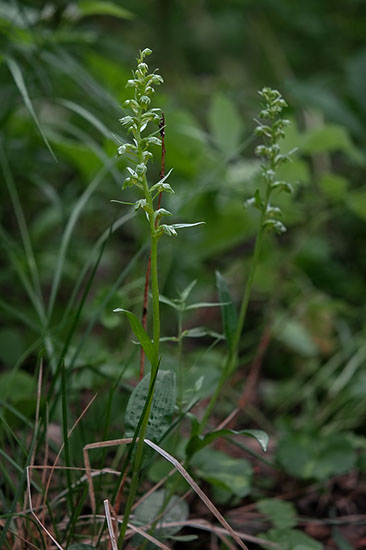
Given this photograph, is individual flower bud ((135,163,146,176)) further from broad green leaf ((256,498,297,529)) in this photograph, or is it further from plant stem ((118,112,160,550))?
broad green leaf ((256,498,297,529))

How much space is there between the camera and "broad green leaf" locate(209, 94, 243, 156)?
1.52 m

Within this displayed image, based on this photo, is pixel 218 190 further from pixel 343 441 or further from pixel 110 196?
pixel 343 441

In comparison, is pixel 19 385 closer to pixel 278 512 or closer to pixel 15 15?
pixel 278 512

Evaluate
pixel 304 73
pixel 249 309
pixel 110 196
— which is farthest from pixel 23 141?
pixel 304 73

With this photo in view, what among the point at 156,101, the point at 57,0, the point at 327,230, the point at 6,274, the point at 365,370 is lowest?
the point at 365,370

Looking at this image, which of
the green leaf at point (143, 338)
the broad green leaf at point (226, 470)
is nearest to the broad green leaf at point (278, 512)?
the broad green leaf at point (226, 470)

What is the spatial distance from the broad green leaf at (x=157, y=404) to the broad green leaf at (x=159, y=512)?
15 cm

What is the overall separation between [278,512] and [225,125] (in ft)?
3.46

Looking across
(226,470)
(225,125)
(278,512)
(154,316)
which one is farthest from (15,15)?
(278,512)

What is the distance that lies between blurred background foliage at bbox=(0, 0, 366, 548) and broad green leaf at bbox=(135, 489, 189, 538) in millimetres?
152

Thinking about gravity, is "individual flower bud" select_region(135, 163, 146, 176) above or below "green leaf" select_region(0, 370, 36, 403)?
above

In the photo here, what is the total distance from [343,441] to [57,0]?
1.31 meters

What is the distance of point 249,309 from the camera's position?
1.88 metres

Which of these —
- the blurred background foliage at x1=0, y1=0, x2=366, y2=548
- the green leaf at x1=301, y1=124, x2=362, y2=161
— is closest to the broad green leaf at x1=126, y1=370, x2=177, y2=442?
the blurred background foliage at x1=0, y1=0, x2=366, y2=548
